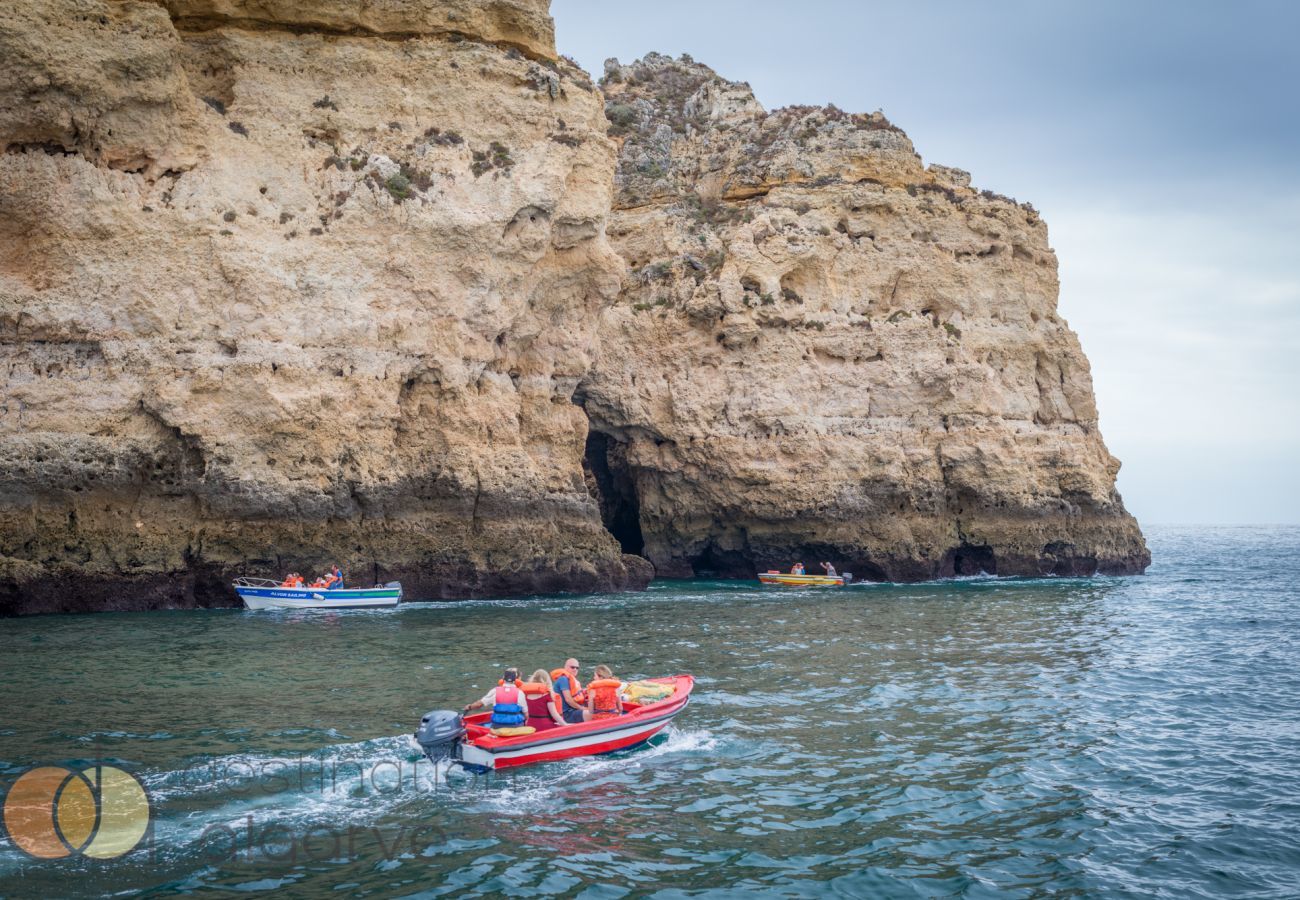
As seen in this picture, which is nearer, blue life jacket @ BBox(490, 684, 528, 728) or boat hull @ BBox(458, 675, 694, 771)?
boat hull @ BBox(458, 675, 694, 771)

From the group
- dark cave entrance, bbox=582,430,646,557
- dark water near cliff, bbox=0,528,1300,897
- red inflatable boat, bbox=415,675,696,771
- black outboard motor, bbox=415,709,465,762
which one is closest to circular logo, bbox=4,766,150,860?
dark water near cliff, bbox=0,528,1300,897

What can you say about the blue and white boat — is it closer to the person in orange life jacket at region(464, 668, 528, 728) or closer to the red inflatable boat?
the red inflatable boat

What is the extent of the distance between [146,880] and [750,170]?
40588mm

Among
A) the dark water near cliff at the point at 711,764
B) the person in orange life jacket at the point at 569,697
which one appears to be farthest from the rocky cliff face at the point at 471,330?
the person in orange life jacket at the point at 569,697

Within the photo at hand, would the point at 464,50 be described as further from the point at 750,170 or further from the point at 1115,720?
the point at 1115,720

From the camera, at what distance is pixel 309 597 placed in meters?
29.2

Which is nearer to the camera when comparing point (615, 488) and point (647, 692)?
point (647, 692)

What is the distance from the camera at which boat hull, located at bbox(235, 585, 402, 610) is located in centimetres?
2888

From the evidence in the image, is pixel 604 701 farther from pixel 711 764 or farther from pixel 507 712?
pixel 711 764

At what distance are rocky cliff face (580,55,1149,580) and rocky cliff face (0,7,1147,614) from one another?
0.51 feet

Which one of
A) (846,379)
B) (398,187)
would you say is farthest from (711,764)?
(846,379)

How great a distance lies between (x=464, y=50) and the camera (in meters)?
34.2

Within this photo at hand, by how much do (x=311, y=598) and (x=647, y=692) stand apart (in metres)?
16.2

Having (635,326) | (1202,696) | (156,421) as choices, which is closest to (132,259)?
(156,421)
